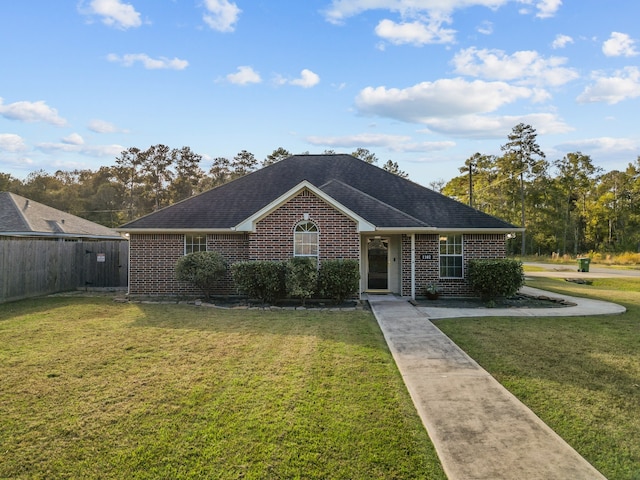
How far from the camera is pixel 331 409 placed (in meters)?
4.39

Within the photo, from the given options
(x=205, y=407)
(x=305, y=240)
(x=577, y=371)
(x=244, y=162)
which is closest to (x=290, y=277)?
(x=305, y=240)

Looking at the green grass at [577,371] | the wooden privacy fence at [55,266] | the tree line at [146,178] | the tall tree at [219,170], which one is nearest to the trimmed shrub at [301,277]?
the green grass at [577,371]

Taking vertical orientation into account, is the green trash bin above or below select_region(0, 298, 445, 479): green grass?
above

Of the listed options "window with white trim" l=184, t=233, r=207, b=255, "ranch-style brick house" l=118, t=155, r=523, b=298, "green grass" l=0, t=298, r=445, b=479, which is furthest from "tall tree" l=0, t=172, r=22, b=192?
"green grass" l=0, t=298, r=445, b=479

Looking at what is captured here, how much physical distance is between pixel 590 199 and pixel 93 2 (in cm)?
6099

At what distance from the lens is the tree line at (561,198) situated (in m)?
51.1

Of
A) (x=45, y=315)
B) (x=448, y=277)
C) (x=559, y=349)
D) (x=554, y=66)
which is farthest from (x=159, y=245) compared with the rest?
(x=554, y=66)

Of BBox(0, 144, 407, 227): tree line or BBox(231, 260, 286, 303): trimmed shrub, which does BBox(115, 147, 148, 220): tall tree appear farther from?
BBox(231, 260, 286, 303): trimmed shrub

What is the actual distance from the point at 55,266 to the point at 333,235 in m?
11.0

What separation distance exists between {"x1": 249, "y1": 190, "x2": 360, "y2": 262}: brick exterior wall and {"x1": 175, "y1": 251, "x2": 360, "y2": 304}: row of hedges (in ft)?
2.53

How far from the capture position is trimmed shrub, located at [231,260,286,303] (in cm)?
1189

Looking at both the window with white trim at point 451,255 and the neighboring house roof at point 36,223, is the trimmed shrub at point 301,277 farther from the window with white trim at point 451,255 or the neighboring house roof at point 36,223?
the neighboring house roof at point 36,223

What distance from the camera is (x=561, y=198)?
51.9m

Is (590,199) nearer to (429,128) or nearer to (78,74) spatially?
(429,128)
